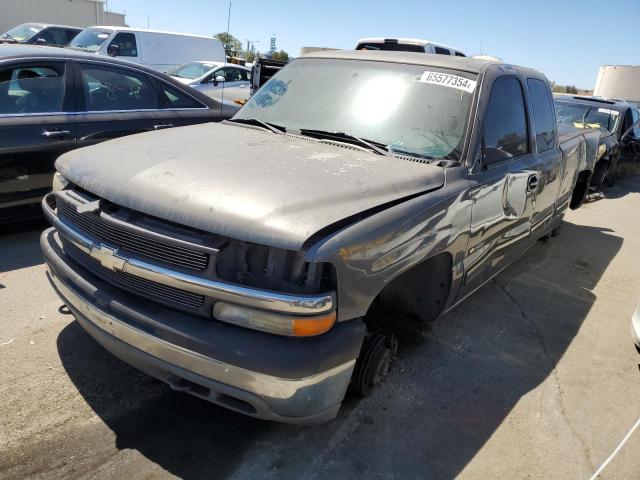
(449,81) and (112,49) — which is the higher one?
(449,81)

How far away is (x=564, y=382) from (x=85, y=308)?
287 cm

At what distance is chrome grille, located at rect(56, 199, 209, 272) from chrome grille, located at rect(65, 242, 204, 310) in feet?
0.41

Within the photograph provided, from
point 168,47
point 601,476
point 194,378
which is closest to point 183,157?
point 194,378

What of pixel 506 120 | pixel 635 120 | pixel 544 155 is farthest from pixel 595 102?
pixel 506 120

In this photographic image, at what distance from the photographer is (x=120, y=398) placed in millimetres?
2756

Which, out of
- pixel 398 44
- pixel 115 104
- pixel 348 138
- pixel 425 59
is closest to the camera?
pixel 348 138

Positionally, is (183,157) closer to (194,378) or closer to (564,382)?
(194,378)

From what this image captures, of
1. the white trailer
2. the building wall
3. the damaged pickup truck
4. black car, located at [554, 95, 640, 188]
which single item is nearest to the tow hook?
the damaged pickup truck

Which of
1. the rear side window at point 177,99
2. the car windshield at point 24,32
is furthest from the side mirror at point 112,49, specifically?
the rear side window at point 177,99

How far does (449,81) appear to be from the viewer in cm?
327

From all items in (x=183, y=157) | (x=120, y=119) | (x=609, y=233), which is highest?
(x=183, y=157)

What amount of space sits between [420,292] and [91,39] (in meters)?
12.9

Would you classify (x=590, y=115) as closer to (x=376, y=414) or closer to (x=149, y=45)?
(x=376, y=414)

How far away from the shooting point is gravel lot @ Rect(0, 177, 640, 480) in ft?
7.91
